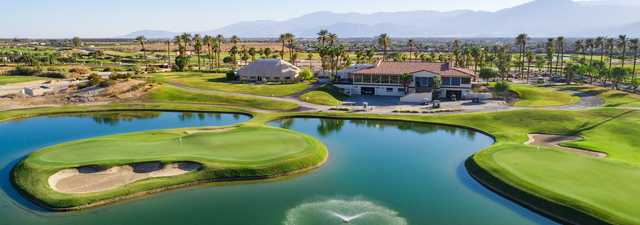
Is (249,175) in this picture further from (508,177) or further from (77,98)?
(77,98)

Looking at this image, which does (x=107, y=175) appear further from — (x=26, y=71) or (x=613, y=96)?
(x=26, y=71)

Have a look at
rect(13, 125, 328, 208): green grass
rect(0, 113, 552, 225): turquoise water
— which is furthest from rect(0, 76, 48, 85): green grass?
rect(13, 125, 328, 208): green grass

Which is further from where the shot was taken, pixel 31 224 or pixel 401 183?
pixel 401 183

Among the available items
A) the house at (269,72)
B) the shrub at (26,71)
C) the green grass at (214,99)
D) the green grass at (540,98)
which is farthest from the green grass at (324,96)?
the shrub at (26,71)

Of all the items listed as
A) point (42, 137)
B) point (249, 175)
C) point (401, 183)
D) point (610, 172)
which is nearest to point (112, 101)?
point (42, 137)

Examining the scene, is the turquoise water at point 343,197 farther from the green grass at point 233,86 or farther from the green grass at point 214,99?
the green grass at point 233,86

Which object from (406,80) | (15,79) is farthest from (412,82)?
(15,79)
